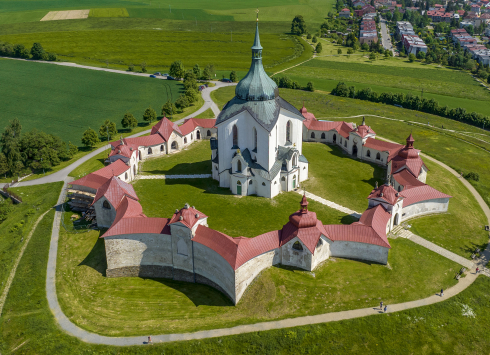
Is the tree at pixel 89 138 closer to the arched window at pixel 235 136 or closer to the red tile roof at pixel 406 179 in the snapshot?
the arched window at pixel 235 136

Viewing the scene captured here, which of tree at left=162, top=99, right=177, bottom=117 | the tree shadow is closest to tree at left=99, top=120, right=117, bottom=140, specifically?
tree at left=162, top=99, right=177, bottom=117

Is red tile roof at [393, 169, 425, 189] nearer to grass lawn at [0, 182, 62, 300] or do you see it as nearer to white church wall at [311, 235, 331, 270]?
white church wall at [311, 235, 331, 270]

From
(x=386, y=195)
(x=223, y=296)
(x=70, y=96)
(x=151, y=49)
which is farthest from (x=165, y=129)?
(x=151, y=49)

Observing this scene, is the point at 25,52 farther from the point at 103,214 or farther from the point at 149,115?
the point at 103,214

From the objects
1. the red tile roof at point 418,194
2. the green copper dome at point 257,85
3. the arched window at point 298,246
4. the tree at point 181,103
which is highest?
the green copper dome at point 257,85

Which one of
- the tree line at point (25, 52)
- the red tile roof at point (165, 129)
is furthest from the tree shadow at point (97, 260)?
the tree line at point (25, 52)

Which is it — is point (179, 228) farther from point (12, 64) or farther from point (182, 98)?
point (12, 64)
